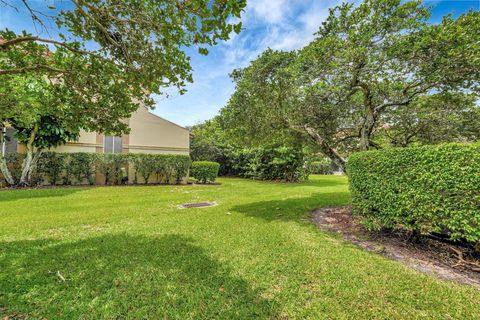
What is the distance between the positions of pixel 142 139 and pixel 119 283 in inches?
A: 545

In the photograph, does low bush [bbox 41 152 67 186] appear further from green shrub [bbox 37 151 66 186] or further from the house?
the house

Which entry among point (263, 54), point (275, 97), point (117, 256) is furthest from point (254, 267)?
point (263, 54)

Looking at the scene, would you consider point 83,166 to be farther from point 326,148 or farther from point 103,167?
point 326,148

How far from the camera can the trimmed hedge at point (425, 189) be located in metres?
3.15

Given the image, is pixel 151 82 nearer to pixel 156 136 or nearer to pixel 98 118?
pixel 98 118

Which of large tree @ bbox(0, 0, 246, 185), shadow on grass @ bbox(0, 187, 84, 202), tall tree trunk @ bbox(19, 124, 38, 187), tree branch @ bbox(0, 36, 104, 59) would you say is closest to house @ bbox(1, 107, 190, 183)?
tall tree trunk @ bbox(19, 124, 38, 187)

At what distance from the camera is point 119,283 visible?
111 inches

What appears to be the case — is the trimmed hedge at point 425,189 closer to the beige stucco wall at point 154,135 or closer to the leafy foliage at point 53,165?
the beige stucco wall at point 154,135

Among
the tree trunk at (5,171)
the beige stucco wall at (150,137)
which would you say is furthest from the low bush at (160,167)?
the tree trunk at (5,171)

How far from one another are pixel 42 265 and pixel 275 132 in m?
7.34

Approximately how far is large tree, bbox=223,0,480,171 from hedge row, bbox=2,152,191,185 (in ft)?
26.3

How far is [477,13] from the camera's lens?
181 inches

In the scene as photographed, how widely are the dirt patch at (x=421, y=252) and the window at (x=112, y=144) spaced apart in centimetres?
1398

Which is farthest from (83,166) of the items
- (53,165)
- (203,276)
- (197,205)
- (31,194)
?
(203,276)
